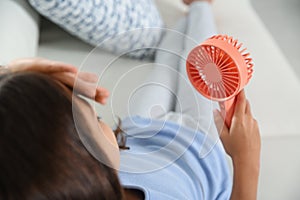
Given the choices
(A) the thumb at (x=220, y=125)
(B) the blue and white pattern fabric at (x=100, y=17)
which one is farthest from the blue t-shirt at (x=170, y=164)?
(B) the blue and white pattern fabric at (x=100, y=17)

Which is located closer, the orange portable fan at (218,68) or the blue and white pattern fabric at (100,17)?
the orange portable fan at (218,68)

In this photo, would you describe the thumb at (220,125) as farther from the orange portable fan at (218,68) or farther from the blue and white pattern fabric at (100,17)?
the blue and white pattern fabric at (100,17)

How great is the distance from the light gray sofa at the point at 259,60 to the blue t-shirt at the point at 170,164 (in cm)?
13

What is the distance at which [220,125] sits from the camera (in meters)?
0.70

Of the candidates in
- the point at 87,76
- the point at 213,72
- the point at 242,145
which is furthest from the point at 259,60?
the point at 87,76

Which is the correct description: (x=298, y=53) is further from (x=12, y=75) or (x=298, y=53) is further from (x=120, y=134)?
(x=12, y=75)

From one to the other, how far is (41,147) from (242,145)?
1.33 feet

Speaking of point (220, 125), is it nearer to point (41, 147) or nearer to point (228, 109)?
point (228, 109)

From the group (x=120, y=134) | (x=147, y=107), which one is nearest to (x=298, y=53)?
(x=147, y=107)

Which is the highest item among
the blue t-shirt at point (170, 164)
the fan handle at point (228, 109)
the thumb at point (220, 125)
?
the fan handle at point (228, 109)

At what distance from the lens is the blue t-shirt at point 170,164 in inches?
25.5

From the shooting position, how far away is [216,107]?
2.29 ft

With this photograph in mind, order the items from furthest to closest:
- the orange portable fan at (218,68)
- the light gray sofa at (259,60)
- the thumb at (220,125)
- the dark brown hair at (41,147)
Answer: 1. the light gray sofa at (259,60)
2. the thumb at (220,125)
3. the orange portable fan at (218,68)
4. the dark brown hair at (41,147)

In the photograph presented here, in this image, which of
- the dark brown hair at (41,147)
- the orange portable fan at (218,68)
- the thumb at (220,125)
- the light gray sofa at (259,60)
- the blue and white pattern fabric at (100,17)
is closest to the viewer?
the dark brown hair at (41,147)
